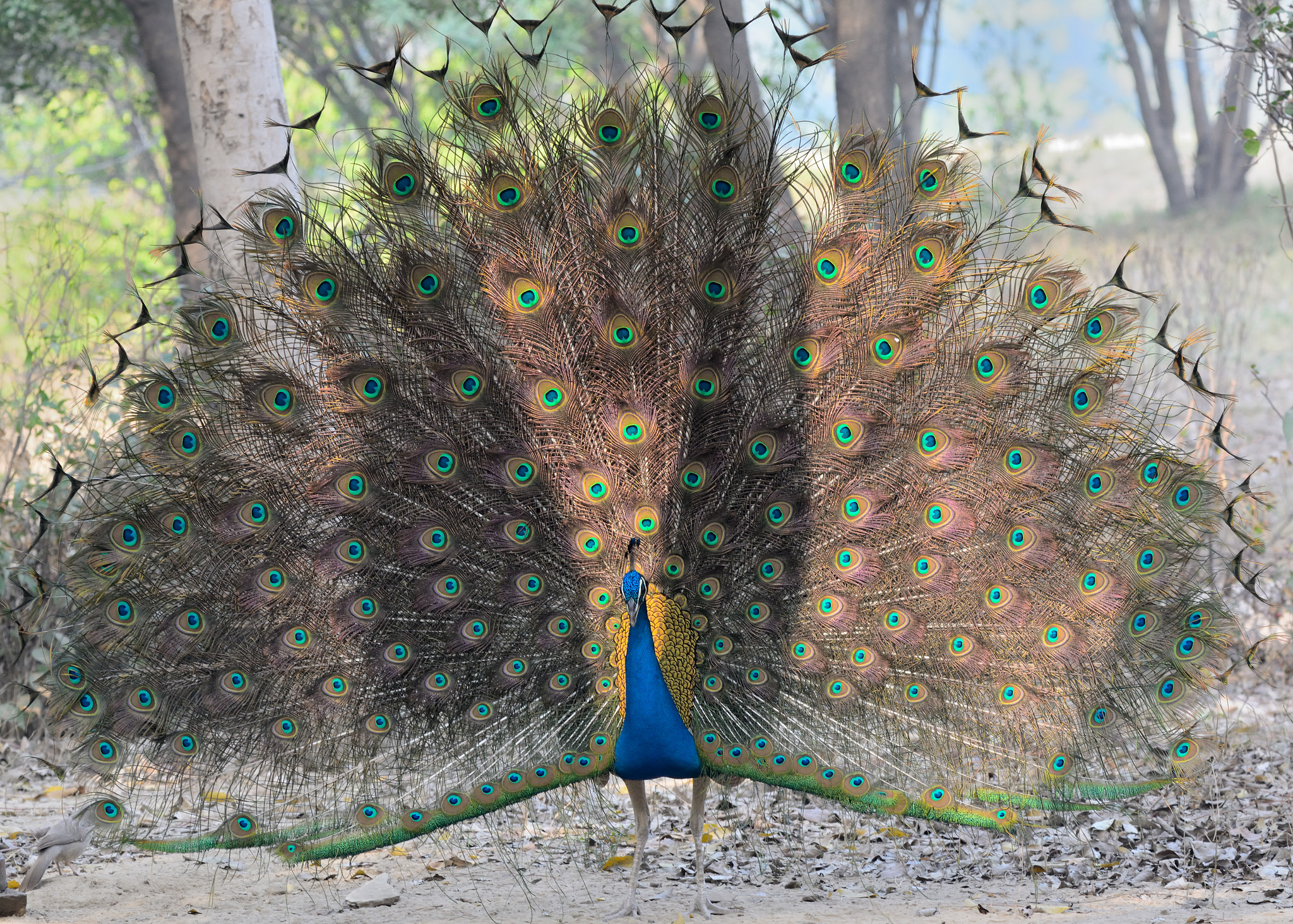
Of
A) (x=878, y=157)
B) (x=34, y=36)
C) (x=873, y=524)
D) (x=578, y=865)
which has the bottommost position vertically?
(x=578, y=865)

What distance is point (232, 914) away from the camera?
191 inches

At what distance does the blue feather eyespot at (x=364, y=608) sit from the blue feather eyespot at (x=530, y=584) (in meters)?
0.57

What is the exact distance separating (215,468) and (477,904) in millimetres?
2101

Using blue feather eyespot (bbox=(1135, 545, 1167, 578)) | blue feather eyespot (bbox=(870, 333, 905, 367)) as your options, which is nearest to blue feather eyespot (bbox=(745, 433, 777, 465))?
blue feather eyespot (bbox=(870, 333, 905, 367))

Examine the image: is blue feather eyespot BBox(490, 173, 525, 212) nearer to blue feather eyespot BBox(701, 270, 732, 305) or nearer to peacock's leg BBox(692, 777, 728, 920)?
blue feather eyespot BBox(701, 270, 732, 305)

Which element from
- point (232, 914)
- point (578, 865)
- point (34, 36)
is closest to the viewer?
point (232, 914)

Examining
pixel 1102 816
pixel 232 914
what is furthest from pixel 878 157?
pixel 232 914

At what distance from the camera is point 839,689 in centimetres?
453

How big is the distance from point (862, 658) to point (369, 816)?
1.95 metres

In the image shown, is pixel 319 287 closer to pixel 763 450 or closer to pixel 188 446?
pixel 188 446

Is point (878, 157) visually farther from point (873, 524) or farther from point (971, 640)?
point (971, 640)

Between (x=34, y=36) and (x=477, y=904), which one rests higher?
(x=34, y=36)

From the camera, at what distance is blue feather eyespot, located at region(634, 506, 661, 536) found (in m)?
4.54

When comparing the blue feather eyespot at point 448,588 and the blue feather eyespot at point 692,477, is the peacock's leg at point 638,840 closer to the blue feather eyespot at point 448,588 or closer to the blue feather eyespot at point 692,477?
the blue feather eyespot at point 448,588
